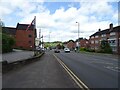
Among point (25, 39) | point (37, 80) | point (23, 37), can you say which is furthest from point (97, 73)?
point (23, 37)

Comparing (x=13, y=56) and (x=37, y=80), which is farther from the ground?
(x=37, y=80)

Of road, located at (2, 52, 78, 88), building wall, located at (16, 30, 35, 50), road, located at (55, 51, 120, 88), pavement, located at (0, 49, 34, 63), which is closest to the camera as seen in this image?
road, located at (2, 52, 78, 88)

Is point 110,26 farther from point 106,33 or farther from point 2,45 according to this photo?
point 2,45

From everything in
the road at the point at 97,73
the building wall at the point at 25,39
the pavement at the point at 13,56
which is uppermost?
the building wall at the point at 25,39

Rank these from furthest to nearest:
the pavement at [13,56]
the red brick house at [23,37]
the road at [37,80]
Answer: the red brick house at [23,37] < the pavement at [13,56] < the road at [37,80]

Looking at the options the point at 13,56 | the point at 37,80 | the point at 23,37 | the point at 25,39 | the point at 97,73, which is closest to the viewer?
the point at 37,80

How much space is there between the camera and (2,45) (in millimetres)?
66062

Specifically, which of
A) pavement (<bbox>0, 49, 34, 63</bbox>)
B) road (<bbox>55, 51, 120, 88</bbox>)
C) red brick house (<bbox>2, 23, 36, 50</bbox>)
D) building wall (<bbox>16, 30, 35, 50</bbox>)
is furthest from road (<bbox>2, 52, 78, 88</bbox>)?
building wall (<bbox>16, 30, 35, 50</bbox>)

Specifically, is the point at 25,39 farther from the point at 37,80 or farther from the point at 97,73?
the point at 37,80

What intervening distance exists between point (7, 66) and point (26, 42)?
107622mm

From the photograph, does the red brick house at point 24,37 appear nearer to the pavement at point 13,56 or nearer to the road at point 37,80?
the pavement at point 13,56

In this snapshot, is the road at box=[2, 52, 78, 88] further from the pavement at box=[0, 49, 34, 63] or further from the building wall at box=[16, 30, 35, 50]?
the building wall at box=[16, 30, 35, 50]

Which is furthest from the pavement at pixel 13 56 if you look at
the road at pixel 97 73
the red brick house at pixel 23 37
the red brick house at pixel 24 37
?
the red brick house at pixel 24 37

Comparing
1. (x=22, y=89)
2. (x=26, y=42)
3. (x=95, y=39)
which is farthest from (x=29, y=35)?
(x=22, y=89)
